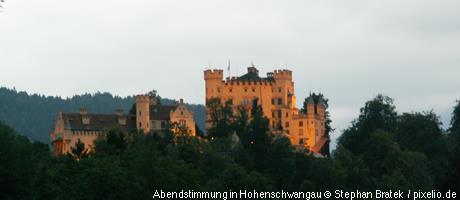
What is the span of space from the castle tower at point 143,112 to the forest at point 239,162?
765cm

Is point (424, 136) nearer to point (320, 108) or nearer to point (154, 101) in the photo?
point (320, 108)

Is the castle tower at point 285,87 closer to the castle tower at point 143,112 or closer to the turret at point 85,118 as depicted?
the castle tower at point 143,112

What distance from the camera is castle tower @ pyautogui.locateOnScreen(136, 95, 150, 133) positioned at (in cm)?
16450

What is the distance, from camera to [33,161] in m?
76.8

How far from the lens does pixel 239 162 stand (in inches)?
5108

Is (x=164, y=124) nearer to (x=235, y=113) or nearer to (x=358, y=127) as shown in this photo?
(x=235, y=113)

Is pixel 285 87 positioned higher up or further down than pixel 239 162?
higher up

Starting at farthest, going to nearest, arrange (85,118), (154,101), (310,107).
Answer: (310,107)
(154,101)
(85,118)

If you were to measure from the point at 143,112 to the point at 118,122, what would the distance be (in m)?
3.10

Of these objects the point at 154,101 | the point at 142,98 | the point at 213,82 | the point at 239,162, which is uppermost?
the point at 213,82

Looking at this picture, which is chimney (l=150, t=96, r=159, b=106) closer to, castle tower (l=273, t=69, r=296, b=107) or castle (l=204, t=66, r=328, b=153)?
castle (l=204, t=66, r=328, b=153)

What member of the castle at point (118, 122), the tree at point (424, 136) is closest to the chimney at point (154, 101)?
the castle at point (118, 122)

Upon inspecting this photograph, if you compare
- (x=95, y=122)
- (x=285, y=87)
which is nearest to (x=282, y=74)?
(x=285, y=87)

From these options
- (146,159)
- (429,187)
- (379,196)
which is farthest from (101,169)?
(429,187)
